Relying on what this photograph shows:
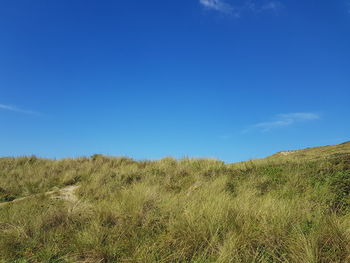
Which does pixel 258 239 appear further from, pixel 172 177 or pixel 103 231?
pixel 172 177

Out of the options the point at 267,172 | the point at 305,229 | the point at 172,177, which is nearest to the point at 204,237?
the point at 305,229

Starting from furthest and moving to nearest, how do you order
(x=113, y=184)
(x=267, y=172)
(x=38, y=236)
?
1. (x=113, y=184)
2. (x=267, y=172)
3. (x=38, y=236)

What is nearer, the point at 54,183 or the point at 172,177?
the point at 172,177

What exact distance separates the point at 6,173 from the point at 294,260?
17.3 meters

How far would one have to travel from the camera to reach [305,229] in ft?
14.9

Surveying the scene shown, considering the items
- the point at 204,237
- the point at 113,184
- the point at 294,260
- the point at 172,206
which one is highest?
the point at 113,184

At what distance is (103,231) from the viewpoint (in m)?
5.08

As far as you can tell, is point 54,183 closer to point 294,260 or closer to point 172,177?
point 172,177

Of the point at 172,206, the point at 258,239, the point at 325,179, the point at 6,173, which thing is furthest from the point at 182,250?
the point at 6,173

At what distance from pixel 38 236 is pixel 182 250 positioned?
10.1 feet

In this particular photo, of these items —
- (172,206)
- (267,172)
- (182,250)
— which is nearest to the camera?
(182,250)

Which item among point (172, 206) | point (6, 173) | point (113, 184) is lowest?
point (172, 206)

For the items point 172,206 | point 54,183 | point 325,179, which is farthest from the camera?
point 54,183

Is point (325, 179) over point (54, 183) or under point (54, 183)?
under
